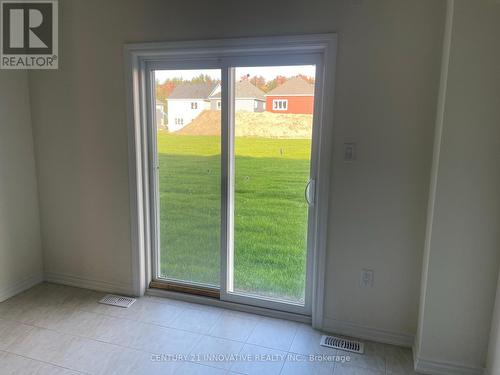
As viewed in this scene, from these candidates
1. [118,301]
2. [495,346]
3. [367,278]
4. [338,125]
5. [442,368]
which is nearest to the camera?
[495,346]

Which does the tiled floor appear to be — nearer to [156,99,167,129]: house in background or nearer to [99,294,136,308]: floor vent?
[99,294,136,308]: floor vent

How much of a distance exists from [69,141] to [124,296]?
1376 mm

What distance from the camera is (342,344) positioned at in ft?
7.69

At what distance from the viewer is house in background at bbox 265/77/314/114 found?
2.41 m

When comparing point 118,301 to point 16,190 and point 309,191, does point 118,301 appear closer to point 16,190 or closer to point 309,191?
point 16,190

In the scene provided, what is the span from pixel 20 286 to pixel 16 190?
83 centimetres

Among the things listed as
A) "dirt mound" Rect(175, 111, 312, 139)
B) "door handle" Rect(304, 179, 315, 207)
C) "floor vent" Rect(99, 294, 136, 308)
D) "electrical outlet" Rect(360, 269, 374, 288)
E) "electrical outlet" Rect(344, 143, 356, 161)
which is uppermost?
"dirt mound" Rect(175, 111, 312, 139)

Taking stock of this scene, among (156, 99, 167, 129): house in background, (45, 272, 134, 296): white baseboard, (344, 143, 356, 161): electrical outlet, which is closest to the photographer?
(344, 143, 356, 161): electrical outlet

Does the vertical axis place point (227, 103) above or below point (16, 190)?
above

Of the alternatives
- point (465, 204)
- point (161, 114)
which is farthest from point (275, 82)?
point (465, 204)

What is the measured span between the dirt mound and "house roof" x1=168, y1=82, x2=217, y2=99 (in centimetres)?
14

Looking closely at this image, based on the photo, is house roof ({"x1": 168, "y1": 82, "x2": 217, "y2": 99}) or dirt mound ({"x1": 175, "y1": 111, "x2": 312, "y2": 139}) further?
house roof ({"x1": 168, "y1": 82, "x2": 217, "y2": 99})

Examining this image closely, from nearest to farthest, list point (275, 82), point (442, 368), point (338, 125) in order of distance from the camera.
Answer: point (442, 368) → point (338, 125) → point (275, 82)

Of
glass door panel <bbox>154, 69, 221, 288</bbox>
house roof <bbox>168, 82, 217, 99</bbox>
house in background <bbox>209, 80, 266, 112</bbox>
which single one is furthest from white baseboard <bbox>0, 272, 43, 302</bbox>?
house in background <bbox>209, 80, 266, 112</bbox>
